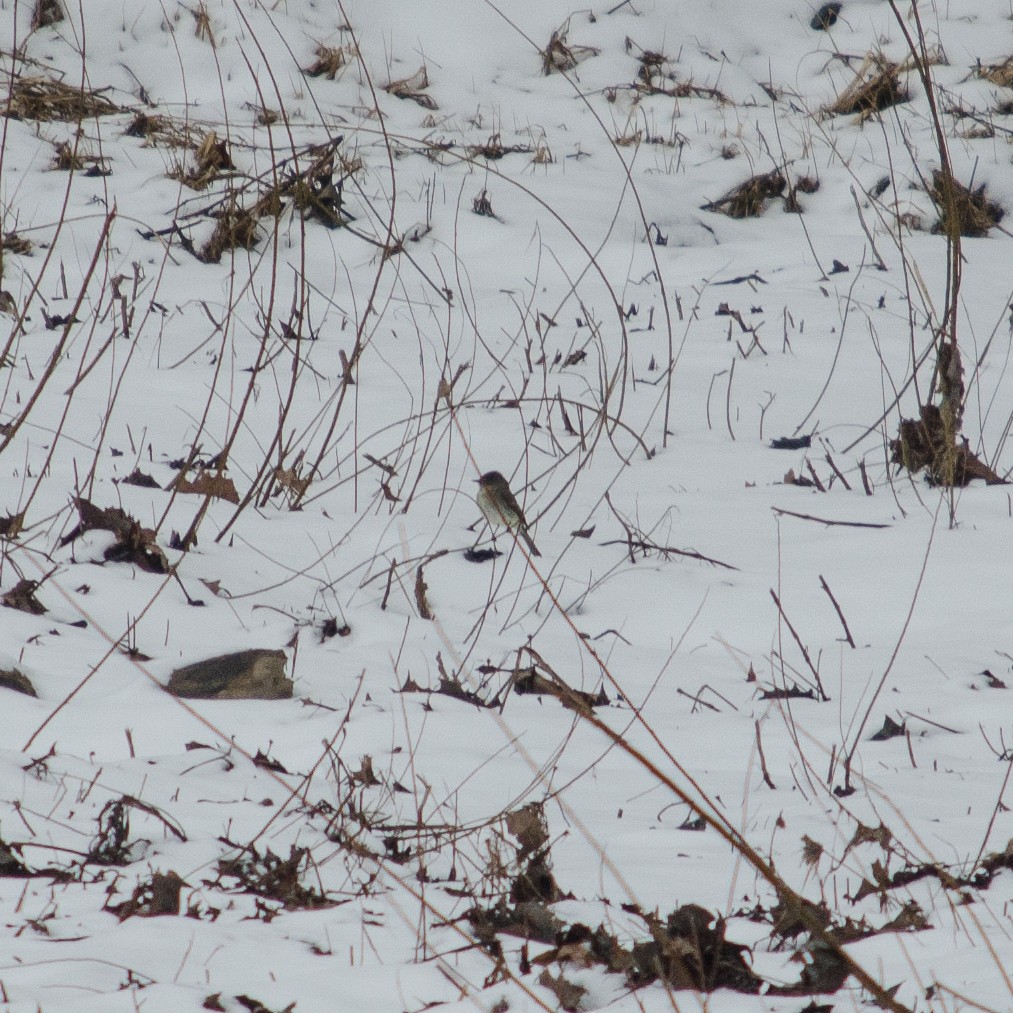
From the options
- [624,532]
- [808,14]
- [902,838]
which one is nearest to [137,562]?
[624,532]

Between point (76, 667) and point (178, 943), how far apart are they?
91 centimetres

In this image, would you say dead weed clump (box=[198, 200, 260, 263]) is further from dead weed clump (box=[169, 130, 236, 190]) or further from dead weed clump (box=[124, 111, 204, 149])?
dead weed clump (box=[124, 111, 204, 149])

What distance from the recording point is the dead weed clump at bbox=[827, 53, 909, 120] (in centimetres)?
704

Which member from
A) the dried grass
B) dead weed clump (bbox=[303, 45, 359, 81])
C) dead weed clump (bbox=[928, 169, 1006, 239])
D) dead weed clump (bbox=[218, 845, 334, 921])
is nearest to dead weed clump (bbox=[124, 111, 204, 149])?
the dried grass

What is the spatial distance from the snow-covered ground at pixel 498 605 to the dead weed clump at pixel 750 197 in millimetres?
92

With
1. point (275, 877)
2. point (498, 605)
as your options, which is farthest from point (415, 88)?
point (275, 877)

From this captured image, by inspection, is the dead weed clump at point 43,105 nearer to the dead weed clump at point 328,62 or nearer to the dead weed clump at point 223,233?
the dead weed clump at point 223,233

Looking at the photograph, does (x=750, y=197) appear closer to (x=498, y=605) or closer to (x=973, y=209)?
(x=973, y=209)

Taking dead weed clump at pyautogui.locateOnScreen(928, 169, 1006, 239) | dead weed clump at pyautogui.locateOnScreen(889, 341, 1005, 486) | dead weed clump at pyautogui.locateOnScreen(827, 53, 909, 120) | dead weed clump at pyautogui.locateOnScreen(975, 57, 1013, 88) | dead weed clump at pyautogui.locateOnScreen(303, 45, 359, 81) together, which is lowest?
dead weed clump at pyautogui.locateOnScreen(889, 341, 1005, 486)

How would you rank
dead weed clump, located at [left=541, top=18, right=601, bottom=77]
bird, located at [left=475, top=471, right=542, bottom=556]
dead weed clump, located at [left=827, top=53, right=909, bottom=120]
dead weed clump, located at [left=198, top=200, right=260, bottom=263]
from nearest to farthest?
bird, located at [left=475, top=471, right=542, bottom=556] < dead weed clump, located at [left=198, top=200, right=260, bottom=263] < dead weed clump, located at [left=827, top=53, right=909, bottom=120] < dead weed clump, located at [left=541, top=18, right=601, bottom=77]

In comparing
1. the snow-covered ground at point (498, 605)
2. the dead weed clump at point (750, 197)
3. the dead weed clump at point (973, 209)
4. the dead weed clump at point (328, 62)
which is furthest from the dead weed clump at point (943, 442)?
the dead weed clump at point (328, 62)

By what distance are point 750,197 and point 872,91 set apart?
1826 mm

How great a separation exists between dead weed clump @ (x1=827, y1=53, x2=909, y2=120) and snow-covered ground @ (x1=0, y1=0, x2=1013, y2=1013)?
35.6 inches

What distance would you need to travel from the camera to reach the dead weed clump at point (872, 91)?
704 centimetres
